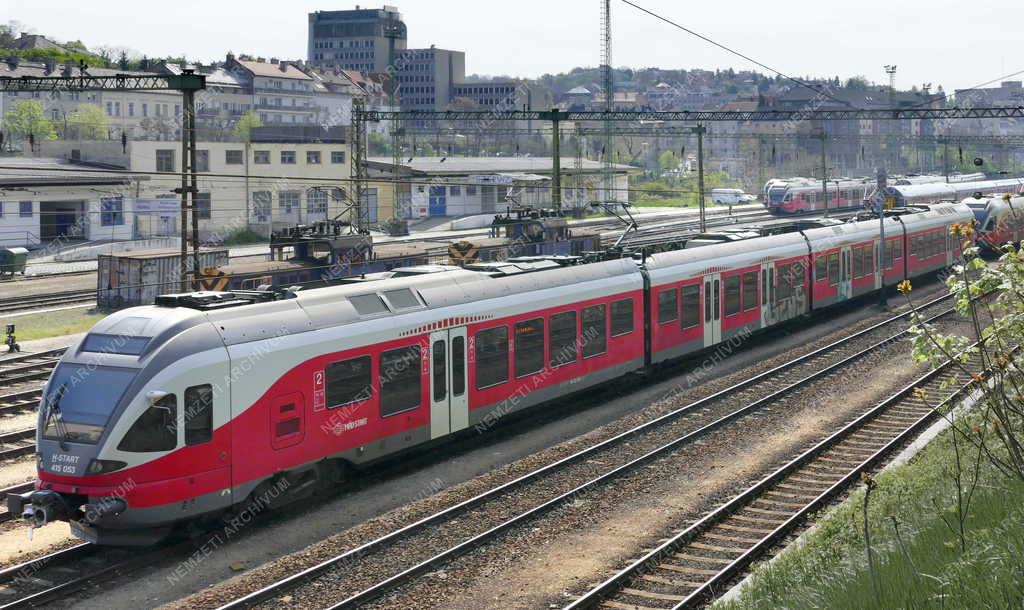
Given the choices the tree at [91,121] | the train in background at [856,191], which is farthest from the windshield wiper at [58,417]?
the tree at [91,121]

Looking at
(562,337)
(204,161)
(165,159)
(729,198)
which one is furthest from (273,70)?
(562,337)

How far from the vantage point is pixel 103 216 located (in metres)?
67.4

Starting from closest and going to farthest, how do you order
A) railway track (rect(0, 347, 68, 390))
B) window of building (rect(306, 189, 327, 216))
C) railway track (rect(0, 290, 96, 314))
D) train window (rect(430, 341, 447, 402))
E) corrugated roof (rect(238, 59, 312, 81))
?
train window (rect(430, 341, 447, 402))
railway track (rect(0, 347, 68, 390))
railway track (rect(0, 290, 96, 314))
window of building (rect(306, 189, 327, 216))
corrugated roof (rect(238, 59, 312, 81))

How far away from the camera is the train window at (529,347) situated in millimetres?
20891

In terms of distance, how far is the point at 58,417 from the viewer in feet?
47.4

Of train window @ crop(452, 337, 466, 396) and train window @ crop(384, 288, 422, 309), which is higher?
train window @ crop(384, 288, 422, 309)

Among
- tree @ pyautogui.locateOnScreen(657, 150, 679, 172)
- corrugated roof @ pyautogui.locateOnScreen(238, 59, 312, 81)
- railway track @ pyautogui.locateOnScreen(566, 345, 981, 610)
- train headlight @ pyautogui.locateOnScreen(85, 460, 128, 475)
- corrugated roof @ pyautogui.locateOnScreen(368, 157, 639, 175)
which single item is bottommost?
railway track @ pyautogui.locateOnScreen(566, 345, 981, 610)

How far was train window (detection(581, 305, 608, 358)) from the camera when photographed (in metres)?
23.1

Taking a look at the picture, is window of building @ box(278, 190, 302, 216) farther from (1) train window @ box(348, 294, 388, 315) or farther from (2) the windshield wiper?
(2) the windshield wiper

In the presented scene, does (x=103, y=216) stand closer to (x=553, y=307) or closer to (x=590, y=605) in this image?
(x=553, y=307)

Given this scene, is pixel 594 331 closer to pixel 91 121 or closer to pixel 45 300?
pixel 45 300

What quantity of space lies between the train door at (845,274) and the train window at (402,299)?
22.0m

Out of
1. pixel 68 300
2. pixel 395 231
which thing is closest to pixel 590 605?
pixel 68 300

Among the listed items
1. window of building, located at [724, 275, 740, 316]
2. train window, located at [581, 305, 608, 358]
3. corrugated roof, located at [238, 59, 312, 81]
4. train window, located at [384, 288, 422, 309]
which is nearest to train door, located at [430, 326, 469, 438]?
train window, located at [384, 288, 422, 309]
